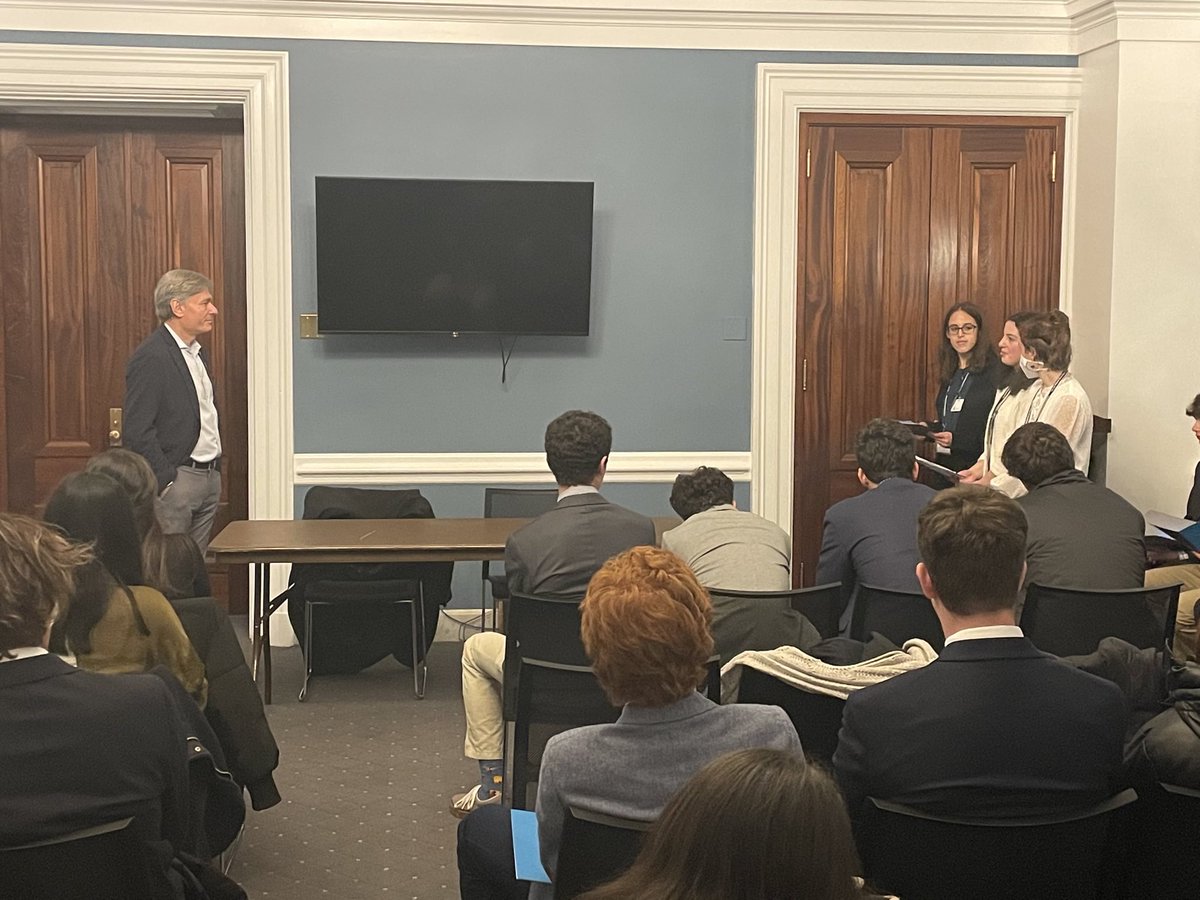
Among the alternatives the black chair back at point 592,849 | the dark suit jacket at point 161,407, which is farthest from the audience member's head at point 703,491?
the dark suit jacket at point 161,407

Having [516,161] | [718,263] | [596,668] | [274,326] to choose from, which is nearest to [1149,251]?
[718,263]

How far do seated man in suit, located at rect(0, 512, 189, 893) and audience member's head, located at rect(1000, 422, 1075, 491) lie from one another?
267 centimetres

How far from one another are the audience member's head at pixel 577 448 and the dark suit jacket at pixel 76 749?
1919mm

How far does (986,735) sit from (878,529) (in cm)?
181

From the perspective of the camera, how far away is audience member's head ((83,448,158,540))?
129 inches

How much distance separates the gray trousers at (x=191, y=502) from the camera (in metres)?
5.35

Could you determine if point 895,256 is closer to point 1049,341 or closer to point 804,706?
point 1049,341

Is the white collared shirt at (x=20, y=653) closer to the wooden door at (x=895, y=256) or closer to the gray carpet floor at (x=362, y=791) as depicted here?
the gray carpet floor at (x=362, y=791)

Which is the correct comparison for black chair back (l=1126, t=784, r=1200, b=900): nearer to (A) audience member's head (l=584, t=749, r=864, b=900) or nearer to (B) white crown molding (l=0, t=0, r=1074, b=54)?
(A) audience member's head (l=584, t=749, r=864, b=900)

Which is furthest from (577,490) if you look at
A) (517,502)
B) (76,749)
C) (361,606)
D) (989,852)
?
(989,852)

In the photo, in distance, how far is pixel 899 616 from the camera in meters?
3.52

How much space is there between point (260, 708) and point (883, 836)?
180 centimetres

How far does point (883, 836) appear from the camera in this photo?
6.55 feet

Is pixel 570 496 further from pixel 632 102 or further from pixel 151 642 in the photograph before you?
pixel 632 102
